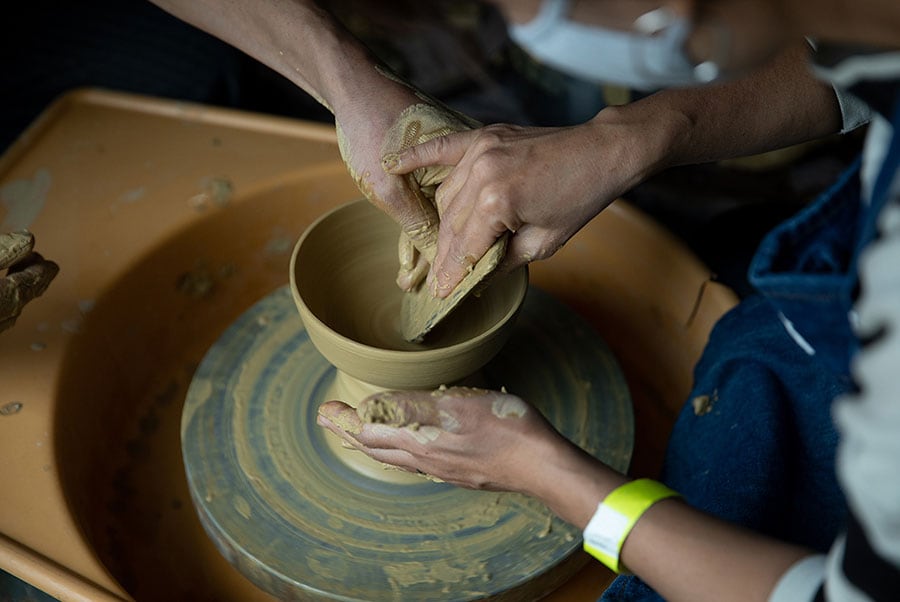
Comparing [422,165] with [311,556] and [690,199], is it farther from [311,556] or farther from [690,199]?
[690,199]

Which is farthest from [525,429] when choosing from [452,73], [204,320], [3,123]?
[452,73]

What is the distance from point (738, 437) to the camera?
1452 millimetres

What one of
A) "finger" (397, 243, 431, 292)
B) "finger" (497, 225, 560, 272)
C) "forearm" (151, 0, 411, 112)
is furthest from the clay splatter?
"finger" (497, 225, 560, 272)

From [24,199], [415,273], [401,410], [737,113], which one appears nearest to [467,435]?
[401,410]

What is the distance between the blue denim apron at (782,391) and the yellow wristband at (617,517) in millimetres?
230

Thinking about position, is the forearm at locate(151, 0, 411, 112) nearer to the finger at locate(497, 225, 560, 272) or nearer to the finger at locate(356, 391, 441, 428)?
the finger at locate(497, 225, 560, 272)

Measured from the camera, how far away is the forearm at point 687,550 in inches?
38.8

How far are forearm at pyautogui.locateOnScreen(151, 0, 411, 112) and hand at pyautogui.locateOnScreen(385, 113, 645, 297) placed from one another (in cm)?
22

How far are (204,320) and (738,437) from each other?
4.02ft

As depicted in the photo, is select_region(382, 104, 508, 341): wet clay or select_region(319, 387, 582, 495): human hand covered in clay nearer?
select_region(319, 387, 582, 495): human hand covered in clay

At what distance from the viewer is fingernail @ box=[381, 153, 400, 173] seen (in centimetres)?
137

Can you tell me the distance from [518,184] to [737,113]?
48cm

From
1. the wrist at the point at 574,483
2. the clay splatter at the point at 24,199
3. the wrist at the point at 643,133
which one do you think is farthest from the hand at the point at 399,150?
the clay splatter at the point at 24,199

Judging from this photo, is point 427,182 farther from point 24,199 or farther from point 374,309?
point 24,199
